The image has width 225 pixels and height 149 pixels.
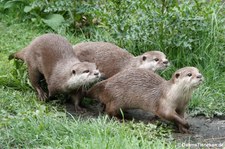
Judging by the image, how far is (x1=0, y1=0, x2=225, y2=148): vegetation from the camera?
4445 mm

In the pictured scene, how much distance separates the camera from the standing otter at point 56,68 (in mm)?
5648

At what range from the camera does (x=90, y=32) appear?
7.68 m

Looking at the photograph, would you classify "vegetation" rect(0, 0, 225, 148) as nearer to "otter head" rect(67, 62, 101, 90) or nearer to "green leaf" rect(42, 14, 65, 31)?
"green leaf" rect(42, 14, 65, 31)

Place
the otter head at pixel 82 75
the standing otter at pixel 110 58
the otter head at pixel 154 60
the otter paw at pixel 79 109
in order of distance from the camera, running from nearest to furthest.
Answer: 1. the otter head at pixel 82 75
2. the otter paw at pixel 79 109
3. the otter head at pixel 154 60
4. the standing otter at pixel 110 58

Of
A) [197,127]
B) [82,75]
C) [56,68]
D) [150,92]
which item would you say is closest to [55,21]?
[56,68]

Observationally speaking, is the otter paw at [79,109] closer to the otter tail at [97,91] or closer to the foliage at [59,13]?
the otter tail at [97,91]

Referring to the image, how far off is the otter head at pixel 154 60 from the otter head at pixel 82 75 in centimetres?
77

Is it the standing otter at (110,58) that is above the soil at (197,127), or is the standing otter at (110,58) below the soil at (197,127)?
above

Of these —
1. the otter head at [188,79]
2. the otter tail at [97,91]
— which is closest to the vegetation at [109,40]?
the otter tail at [97,91]

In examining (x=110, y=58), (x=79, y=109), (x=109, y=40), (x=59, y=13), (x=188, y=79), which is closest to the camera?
(x=188, y=79)

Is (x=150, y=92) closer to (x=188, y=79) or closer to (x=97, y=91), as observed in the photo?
(x=188, y=79)

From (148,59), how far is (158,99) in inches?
37.2

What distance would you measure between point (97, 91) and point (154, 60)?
0.83 meters

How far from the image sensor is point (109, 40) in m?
6.98
